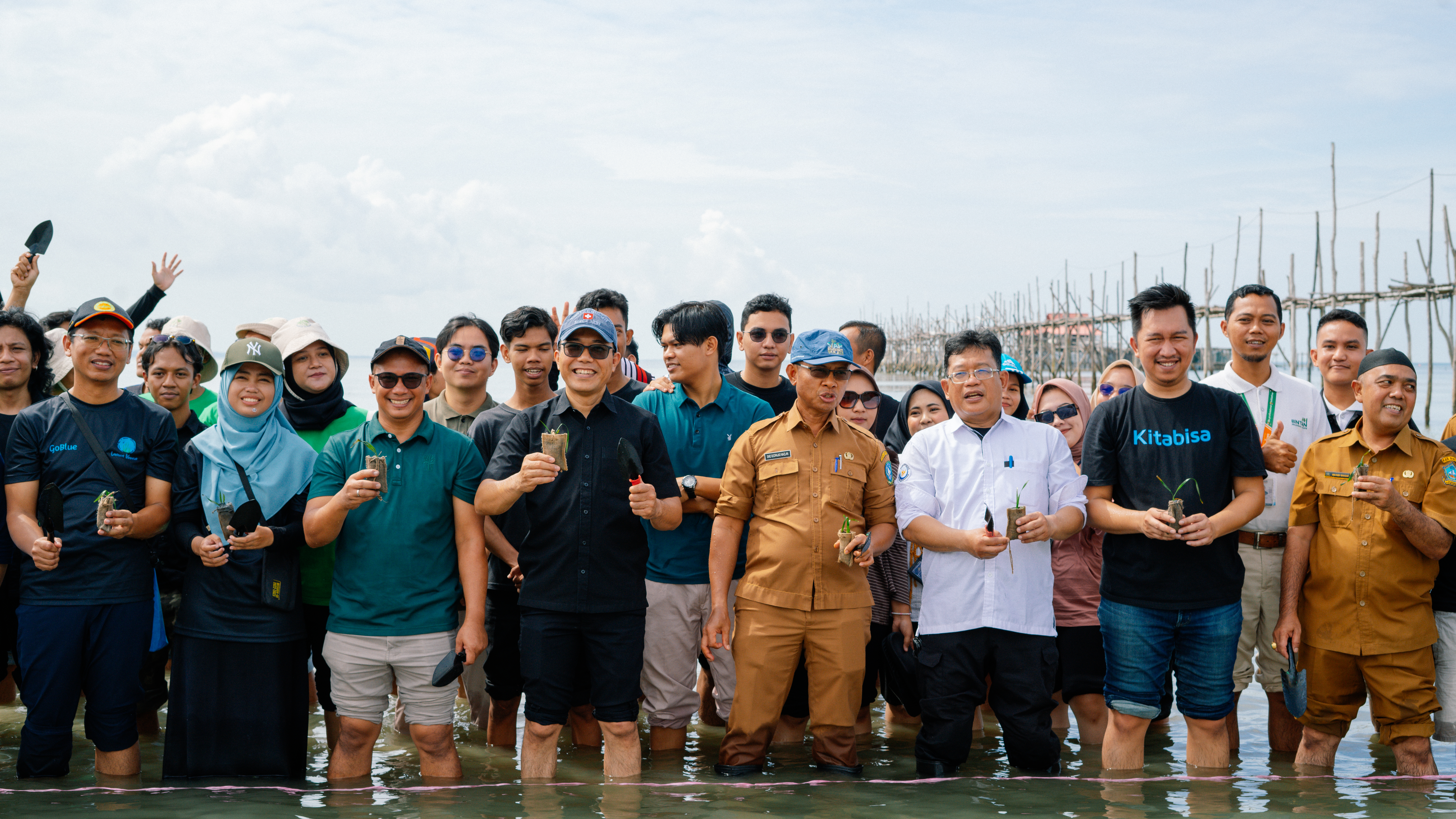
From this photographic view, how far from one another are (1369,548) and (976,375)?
1992 millimetres

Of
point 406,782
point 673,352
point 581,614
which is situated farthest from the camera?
point 673,352

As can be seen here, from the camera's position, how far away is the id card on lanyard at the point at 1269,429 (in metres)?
5.15

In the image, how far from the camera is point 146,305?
24.0 ft

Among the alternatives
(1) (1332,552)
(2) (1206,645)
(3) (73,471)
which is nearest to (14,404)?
(3) (73,471)

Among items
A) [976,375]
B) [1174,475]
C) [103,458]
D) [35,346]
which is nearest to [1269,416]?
[1174,475]

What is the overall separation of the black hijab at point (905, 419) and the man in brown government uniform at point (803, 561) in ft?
3.23

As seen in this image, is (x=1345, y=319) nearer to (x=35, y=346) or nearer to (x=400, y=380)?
(x=400, y=380)

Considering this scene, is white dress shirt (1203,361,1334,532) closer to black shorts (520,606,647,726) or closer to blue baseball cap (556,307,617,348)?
blue baseball cap (556,307,617,348)

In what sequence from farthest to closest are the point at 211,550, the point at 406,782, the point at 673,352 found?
the point at 673,352 → the point at 406,782 → the point at 211,550

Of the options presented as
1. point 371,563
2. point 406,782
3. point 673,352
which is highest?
point 673,352

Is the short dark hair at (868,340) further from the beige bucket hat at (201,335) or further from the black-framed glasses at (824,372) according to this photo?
the beige bucket hat at (201,335)

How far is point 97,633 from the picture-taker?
14.9 ft

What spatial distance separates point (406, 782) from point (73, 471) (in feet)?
7.02

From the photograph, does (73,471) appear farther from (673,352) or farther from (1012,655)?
(1012,655)
